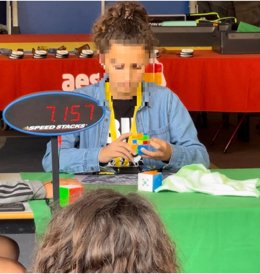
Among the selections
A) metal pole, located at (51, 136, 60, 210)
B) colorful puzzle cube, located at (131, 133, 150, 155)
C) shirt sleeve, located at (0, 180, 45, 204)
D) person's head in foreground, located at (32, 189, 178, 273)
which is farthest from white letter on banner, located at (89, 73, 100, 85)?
person's head in foreground, located at (32, 189, 178, 273)

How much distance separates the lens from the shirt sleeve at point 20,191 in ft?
6.50

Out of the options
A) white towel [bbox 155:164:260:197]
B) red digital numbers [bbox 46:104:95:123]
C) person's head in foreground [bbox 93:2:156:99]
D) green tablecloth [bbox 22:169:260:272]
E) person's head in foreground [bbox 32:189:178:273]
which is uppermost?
person's head in foreground [bbox 93:2:156:99]

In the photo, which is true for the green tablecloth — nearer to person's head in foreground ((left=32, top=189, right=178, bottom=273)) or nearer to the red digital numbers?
the red digital numbers

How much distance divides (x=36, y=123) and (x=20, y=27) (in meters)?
7.01

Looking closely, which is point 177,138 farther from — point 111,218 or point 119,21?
point 111,218

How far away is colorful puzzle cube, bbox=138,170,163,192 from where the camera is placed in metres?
2.10

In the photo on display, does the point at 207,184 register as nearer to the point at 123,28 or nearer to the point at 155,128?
the point at 155,128

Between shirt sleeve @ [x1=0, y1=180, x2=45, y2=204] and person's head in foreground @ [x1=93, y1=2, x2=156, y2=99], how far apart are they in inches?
21.0

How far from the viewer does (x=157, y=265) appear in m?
1.02

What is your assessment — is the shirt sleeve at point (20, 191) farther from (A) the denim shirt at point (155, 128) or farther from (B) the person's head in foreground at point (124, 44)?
(B) the person's head in foreground at point (124, 44)

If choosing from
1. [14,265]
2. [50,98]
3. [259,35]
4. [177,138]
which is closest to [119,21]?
[177,138]

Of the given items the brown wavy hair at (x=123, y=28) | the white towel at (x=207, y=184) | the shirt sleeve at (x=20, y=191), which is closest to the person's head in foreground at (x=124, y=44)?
the brown wavy hair at (x=123, y=28)

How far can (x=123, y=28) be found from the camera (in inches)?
94.1

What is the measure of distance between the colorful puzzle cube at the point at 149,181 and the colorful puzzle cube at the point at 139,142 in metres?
0.19
